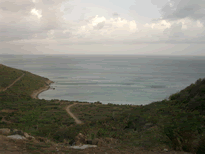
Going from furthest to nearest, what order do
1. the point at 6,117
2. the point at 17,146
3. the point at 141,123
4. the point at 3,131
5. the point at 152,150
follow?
the point at 6,117
the point at 141,123
the point at 3,131
the point at 152,150
the point at 17,146

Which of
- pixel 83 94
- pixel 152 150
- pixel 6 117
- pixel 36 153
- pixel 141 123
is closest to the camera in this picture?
pixel 36 153

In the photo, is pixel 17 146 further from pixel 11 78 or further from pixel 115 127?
pixel 11 78

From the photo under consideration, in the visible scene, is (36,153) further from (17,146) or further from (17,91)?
(17,91)

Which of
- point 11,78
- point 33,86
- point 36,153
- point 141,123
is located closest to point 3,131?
point 36,153

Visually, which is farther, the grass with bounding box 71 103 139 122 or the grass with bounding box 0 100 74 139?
the grass with bounding box 71 103 139 122

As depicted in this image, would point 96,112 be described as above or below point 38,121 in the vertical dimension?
below

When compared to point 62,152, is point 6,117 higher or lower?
lower

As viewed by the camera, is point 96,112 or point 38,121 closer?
point 38,121

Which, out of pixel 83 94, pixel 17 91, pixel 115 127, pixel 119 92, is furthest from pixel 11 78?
pixel 115 127

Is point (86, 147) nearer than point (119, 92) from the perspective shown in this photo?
Yes

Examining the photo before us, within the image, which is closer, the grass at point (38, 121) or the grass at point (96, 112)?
the grass at point (38, 121)
